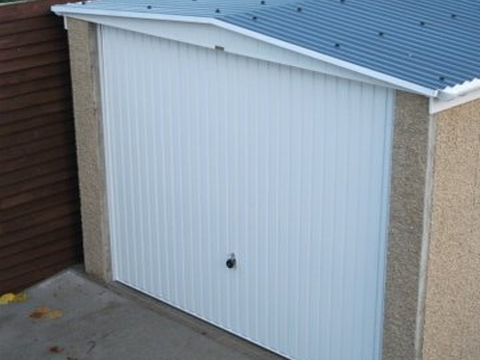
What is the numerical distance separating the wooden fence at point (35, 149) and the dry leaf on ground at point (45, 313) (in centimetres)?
40

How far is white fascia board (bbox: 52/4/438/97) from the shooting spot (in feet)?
18.5

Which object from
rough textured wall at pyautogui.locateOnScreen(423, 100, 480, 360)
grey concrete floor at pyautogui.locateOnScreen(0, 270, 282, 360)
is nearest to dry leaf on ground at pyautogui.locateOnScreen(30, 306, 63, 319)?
grey concrete floor at pyautogui.locateOnScreen(0, 270, 282, 360)

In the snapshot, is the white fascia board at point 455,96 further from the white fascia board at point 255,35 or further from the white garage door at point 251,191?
the white garage door at point 251,191

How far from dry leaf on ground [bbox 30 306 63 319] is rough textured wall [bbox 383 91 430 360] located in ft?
9.23

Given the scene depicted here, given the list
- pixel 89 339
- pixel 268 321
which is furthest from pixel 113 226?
pixel 268 321

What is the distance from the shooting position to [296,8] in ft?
22.6

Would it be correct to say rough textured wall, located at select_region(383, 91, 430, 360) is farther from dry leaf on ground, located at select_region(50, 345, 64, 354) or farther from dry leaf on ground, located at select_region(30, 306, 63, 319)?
dry leaf on ground, located at select_region(30, 306, 63, 319)

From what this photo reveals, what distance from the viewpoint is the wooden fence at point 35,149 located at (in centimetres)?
779

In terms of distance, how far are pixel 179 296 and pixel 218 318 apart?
0.44 m

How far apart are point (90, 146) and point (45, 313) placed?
4.51 feet

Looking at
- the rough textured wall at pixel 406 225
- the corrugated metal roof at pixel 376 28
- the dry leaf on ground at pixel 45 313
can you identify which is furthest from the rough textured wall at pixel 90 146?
the rough textured wall at pixel 406 225

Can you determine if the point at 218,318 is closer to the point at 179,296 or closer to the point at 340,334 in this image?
the point at 179,296

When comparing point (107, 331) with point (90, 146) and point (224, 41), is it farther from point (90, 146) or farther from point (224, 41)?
point (224, 41)

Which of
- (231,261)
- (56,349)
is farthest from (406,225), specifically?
(56,349)
